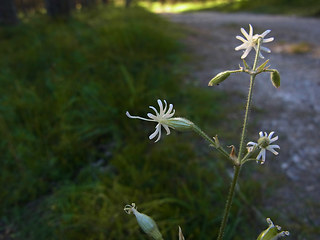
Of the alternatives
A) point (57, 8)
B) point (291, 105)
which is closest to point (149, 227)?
point (291, 105)

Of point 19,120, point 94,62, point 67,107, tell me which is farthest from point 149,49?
point 19,120

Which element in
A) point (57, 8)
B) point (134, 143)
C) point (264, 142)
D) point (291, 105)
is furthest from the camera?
point (57, 8)

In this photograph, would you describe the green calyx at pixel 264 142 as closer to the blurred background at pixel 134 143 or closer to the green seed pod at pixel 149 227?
the green seed pod at pixel 149 227

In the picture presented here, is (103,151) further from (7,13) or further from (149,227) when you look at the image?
(7,13)

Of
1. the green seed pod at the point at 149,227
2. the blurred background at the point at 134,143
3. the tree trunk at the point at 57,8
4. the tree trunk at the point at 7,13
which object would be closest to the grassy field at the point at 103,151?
the blurred background at the point at 134,143

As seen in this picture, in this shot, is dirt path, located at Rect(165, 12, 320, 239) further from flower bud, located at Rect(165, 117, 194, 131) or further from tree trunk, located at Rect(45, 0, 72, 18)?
tree trunk, located at Rect(45, 0, 72, 18)

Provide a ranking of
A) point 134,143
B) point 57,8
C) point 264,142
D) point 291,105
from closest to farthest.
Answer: point 264,142, point 134,143, point 291,105, point 57,8

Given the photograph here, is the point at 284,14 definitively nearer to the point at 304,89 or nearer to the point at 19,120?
the point at 304,89
